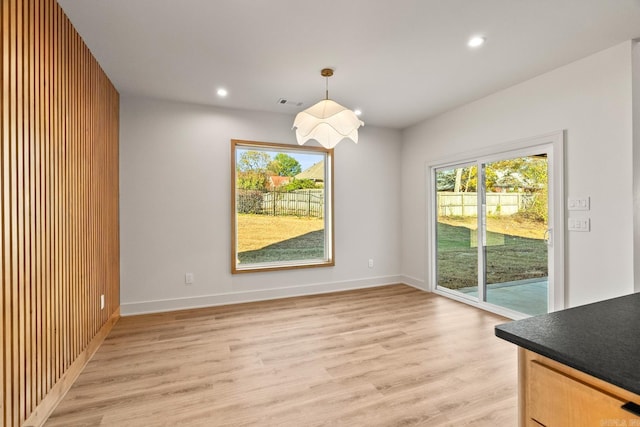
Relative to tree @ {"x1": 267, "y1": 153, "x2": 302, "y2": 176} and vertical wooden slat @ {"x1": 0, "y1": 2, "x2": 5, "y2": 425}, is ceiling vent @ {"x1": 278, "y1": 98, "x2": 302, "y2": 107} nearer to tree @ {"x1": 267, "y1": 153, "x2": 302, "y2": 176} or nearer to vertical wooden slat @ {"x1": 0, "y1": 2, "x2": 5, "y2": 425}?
tree @ {"x1": 267, "y1": 153, "x2": 302, "y2": 176}

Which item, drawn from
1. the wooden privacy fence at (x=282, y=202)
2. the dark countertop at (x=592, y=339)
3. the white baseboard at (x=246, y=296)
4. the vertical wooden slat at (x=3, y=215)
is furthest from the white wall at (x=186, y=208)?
the dark countertop at (x=592, y=339)

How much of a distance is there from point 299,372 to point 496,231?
2941 millimetres

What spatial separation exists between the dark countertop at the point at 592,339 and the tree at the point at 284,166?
3.89 meters

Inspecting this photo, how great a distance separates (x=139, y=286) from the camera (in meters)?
3.78

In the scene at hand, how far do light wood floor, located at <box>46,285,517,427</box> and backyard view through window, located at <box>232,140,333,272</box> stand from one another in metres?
1.03

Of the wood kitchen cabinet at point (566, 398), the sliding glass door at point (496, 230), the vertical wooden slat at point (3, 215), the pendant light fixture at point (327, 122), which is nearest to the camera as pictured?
the wood kitchen cabinet at point (566, 398)

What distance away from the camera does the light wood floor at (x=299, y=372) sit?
189 cm

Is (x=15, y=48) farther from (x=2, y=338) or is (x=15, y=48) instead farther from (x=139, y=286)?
(x=139, y=286)

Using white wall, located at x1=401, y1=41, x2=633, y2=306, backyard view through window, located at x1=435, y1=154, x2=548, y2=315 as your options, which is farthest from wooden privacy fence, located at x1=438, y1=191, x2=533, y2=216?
white wall, located at x1=401, y1=41, x2=633, y2=306

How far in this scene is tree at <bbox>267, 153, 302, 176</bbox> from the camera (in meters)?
4.56

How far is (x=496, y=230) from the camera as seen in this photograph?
382 centimetres

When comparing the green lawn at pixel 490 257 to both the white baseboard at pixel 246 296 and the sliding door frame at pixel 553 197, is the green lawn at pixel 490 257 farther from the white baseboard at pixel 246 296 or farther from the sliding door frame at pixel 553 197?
the white baseboard at pixel 246 296

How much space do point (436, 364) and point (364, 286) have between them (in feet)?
8.21

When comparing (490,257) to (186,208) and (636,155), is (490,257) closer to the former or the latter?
(636,155)
